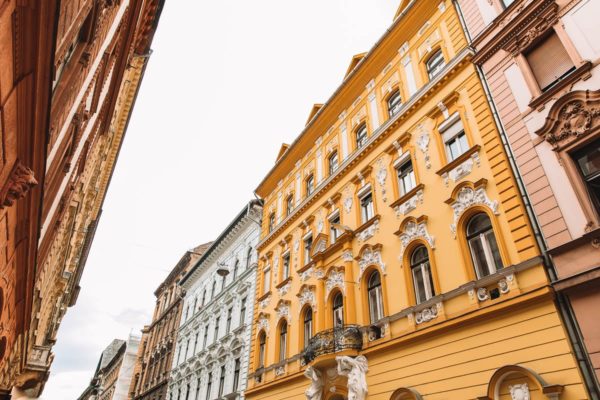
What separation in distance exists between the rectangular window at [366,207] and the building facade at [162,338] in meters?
25.4

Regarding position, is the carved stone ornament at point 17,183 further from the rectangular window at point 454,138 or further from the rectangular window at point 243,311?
the rectangular window at point 243,311

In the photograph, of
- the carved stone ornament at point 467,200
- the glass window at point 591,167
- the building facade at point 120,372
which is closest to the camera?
the glass window at point 591,167

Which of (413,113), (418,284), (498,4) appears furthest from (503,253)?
(498,4)

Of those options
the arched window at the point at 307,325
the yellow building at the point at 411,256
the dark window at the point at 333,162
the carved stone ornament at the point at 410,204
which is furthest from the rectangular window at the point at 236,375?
the carved stone ornament at the point at 410,204

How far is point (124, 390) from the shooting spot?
5522 cm

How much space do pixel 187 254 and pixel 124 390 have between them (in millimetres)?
30427

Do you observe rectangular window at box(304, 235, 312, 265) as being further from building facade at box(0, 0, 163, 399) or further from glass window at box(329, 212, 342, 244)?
building facade at box(0, 0, 163, 399)

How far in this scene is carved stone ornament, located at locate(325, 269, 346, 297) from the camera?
14875 millimetres

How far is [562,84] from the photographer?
9148 millimetres

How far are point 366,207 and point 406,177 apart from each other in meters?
2.40

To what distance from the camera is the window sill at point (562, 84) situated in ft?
28.7

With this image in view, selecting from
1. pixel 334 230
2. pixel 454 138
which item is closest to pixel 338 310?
pixel 334 230

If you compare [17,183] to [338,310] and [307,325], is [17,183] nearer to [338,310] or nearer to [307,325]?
[338,310]

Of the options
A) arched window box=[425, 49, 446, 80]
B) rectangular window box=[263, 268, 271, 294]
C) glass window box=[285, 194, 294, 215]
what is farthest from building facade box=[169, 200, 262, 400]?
arched window box=[425, 49, 446, 80]
